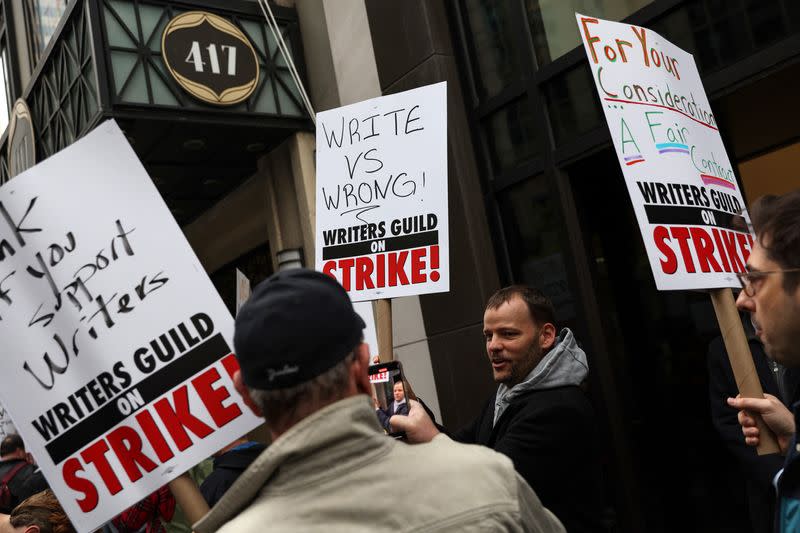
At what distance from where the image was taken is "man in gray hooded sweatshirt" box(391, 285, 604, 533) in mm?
2574

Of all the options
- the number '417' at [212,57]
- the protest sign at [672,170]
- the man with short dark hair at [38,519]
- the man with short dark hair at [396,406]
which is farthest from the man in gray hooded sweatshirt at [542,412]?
the number '417' at [212,57]

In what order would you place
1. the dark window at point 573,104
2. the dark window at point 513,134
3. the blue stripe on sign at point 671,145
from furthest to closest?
the dark window at point 513,134, the dark window at point 573,104, the blue stripe on sign at point 671,145

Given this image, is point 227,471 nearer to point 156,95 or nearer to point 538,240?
point 538,240

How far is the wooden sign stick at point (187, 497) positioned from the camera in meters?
2.05

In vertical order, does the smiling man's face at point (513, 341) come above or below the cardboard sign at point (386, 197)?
below

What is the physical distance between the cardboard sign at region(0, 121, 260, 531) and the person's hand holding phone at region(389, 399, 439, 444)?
0.43 m

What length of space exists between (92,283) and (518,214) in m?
4.26

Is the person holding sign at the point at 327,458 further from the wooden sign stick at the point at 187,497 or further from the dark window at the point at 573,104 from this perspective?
the dark window at the point at 573,104

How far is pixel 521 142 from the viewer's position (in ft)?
19.6

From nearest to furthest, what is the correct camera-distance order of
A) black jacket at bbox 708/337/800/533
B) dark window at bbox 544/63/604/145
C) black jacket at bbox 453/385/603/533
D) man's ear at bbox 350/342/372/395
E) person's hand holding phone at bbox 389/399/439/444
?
man's ear at bbox 350/342/372/395
person's hand holding phone at bbox 389/399/439/444
black jacket at bbox 453/385/603/533
black jacket at bbox 708/337/800/533
dark window at bbox 544/63/604/145

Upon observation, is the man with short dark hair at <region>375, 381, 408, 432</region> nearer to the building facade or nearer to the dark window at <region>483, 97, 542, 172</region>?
the building facade

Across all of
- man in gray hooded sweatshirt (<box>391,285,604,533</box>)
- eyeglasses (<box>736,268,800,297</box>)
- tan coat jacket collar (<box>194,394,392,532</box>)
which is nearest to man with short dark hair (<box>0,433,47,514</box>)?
man in gray hooded sweatshirt (<box>391,285,604,533</box>)

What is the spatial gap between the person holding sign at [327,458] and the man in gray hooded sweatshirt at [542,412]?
959mm

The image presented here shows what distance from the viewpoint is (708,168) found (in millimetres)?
2846
